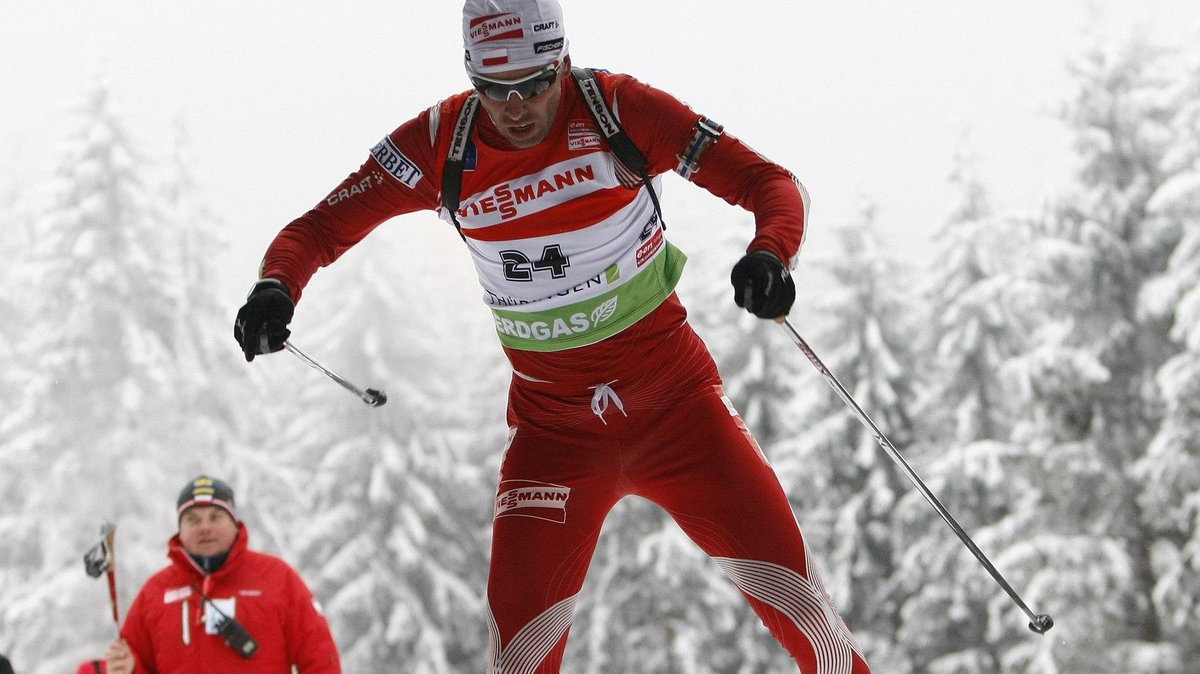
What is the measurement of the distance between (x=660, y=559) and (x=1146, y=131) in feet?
30.6

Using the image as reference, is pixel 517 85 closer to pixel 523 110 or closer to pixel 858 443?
pixel 523 110

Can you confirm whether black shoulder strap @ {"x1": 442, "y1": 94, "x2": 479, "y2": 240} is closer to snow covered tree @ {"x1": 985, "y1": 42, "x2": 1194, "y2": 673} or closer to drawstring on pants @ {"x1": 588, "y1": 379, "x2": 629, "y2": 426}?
drawstring on pants @ {"x1": 588, "y1": 379, "x2": 629, "y2": 426}

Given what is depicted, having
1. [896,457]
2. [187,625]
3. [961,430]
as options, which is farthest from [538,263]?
[961,430]

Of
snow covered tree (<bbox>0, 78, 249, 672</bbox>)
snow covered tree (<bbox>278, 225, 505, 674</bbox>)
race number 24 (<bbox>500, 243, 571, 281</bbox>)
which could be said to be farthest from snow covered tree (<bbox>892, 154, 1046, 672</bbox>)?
race number 24 (<bbox>500, 243, 571, 281</bbox>)

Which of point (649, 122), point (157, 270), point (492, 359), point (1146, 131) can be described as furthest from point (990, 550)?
point (649, 122)

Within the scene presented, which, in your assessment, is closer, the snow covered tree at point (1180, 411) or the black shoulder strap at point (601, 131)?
the black shoulder strap at point (601, 131)

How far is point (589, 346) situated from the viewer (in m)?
3.80

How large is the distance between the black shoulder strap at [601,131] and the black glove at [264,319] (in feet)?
1.88

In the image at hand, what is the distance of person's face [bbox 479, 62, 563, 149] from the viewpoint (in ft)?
11.3

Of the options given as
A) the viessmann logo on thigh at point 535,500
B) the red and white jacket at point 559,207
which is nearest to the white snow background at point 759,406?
the red and white jacket at point 559,207

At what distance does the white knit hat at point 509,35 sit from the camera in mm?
3418

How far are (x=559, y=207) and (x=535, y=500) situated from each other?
2.96ft

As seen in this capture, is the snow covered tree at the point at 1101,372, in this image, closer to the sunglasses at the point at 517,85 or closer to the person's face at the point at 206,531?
the person's face at the point at 206,531

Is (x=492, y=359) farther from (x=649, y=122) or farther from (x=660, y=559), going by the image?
(x=649, y=122)
